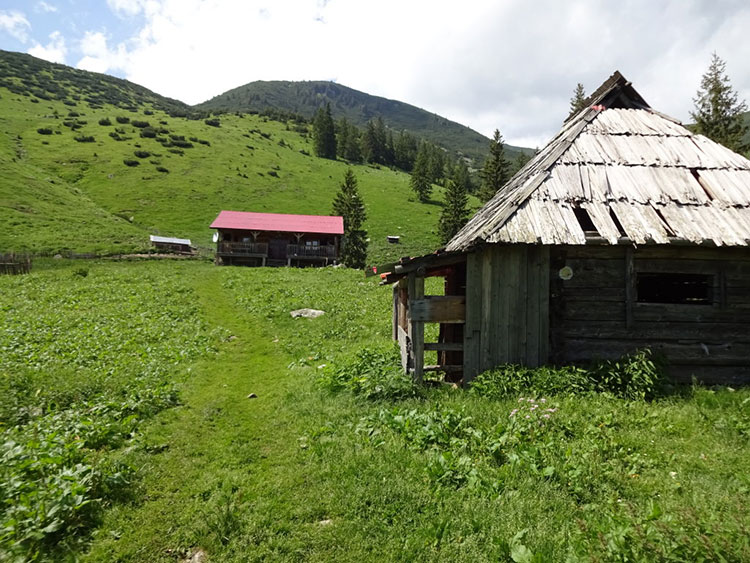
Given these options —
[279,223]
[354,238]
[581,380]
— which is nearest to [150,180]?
[279,223]

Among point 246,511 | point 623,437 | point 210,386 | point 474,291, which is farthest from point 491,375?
point 210,386

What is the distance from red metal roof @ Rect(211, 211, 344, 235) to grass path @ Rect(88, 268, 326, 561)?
37.0m

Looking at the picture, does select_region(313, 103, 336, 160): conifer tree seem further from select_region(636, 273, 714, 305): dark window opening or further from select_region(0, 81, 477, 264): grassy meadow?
select_region(636, 273, 714, 305): dark window opening

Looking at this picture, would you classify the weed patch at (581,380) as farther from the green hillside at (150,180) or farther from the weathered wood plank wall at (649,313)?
the green hillside at (150,180)

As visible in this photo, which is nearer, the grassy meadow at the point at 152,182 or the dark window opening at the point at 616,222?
the dark window opening at the point at 616,222

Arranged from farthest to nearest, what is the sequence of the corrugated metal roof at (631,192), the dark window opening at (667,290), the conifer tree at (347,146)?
1. the conifer tree at (347,146)
2. the dark window opening at (667,290)
3. the corrugated metal roof at (631,192)

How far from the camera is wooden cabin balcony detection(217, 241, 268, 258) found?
4666 cm

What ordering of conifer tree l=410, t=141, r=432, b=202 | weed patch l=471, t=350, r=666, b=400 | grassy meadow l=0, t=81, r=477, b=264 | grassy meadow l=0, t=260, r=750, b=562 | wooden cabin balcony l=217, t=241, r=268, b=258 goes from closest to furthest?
1. grassy meadow l=0, t=260, r=750, b=562
2. weed patch l=471, t=350, r=666, b=400
3. wooden cabin balcony l=217, t=241, r=268, b=258
4. grassy meadow l=0, t=81, r=477, b=264
5. conifer tree l=410, t=141, r=432, b=202

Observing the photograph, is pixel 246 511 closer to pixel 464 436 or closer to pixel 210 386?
pixel 464 436

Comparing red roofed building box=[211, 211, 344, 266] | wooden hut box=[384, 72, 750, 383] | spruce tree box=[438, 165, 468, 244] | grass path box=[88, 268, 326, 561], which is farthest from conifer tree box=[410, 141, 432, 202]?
grass path box=[88, 268, 326, 561]

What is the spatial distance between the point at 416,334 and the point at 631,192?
19.9 feet

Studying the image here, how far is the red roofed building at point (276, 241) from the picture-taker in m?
47.0

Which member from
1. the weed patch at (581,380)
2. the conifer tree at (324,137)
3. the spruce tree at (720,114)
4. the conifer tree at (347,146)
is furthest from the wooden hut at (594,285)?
the conifer tree at (347,146)

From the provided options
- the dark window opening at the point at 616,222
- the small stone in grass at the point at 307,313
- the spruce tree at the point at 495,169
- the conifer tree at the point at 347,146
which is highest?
the conifer tree at the point at 347,146
